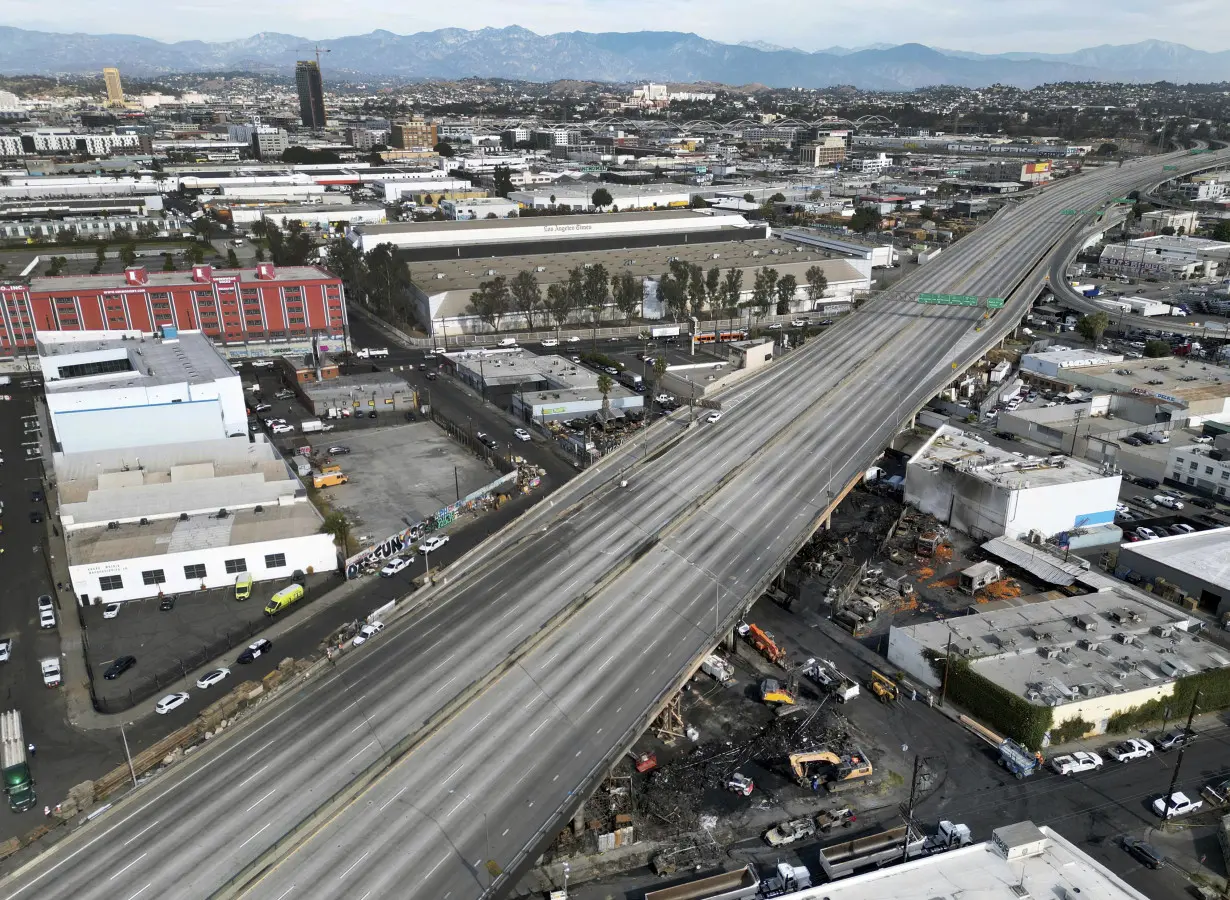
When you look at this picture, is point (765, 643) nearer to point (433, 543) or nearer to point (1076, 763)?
point (1076, 763)

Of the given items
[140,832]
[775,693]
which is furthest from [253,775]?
[775,693]

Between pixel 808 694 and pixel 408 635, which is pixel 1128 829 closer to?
pixel 808 694

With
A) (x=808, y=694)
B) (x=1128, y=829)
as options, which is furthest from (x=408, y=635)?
(x=1128, y=829)

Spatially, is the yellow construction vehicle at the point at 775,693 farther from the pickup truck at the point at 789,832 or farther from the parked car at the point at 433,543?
the parked car at the point at 433,543

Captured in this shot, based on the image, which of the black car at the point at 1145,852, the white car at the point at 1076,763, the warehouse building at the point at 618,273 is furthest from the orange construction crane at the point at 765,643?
the warehouse building at the point at 618,273

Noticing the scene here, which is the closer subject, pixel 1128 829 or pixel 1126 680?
pixel 1128 829
